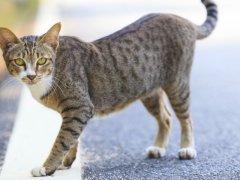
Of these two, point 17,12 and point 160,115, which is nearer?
point 160,115

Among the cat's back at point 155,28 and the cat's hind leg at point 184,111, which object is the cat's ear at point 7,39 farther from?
the cat's hind leg at point 184,111

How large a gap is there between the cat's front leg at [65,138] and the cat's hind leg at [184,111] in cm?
116

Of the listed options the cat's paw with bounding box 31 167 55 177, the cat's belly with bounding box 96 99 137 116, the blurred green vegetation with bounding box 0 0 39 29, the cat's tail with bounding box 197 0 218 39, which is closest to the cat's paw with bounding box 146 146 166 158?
the cat's belly with bounding box 96 99 137 116

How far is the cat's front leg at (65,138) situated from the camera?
5480mm

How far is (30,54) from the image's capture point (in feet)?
17.3

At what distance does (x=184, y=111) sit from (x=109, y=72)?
978 mm

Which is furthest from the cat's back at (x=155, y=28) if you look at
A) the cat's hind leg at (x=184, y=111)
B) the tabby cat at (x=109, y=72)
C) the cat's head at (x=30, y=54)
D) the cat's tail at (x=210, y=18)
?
the cat's head at (x=30, y=54)

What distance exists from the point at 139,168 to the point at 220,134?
1.88 m

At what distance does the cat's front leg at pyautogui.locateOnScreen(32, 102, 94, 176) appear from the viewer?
5480mm

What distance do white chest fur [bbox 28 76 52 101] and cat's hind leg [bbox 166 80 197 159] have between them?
1.36 meters

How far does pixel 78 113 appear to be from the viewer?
5.51 meters

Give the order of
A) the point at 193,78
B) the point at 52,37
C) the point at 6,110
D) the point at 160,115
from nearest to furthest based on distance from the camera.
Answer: the point at 52,37, the point at 160,115, the point at 6,110, the point at 193,78

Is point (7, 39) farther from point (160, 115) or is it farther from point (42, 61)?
point (160, 115)

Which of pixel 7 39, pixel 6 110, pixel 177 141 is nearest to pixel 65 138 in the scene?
pixel 7 39
